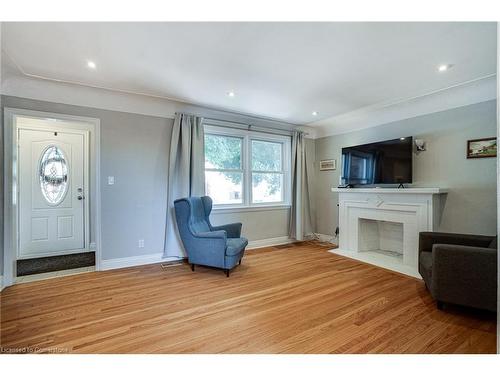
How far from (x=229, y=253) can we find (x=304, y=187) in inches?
94.2

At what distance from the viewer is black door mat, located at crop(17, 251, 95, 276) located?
321 cm

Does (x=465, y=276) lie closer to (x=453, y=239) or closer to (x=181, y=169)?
(x=453, y=239)

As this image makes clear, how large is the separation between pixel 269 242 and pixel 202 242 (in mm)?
1812

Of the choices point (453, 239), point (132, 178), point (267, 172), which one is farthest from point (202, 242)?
point (453, 239)

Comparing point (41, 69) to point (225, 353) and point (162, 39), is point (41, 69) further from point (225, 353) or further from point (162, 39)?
point (225, 353)

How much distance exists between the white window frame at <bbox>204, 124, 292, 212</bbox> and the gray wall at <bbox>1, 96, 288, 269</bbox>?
891mm

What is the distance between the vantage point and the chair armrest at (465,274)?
1952mm

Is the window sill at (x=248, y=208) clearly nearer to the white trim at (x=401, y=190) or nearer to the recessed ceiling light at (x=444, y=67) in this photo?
the white trim at (x=401, y=190)

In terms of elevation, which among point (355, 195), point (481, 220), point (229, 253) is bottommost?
point (229, 253)

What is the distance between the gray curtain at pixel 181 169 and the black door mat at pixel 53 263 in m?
1.25

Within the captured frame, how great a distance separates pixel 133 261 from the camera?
3.36m

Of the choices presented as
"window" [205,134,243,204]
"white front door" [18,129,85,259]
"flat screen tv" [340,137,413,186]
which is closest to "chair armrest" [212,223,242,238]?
"window" [205,134,243,204]
